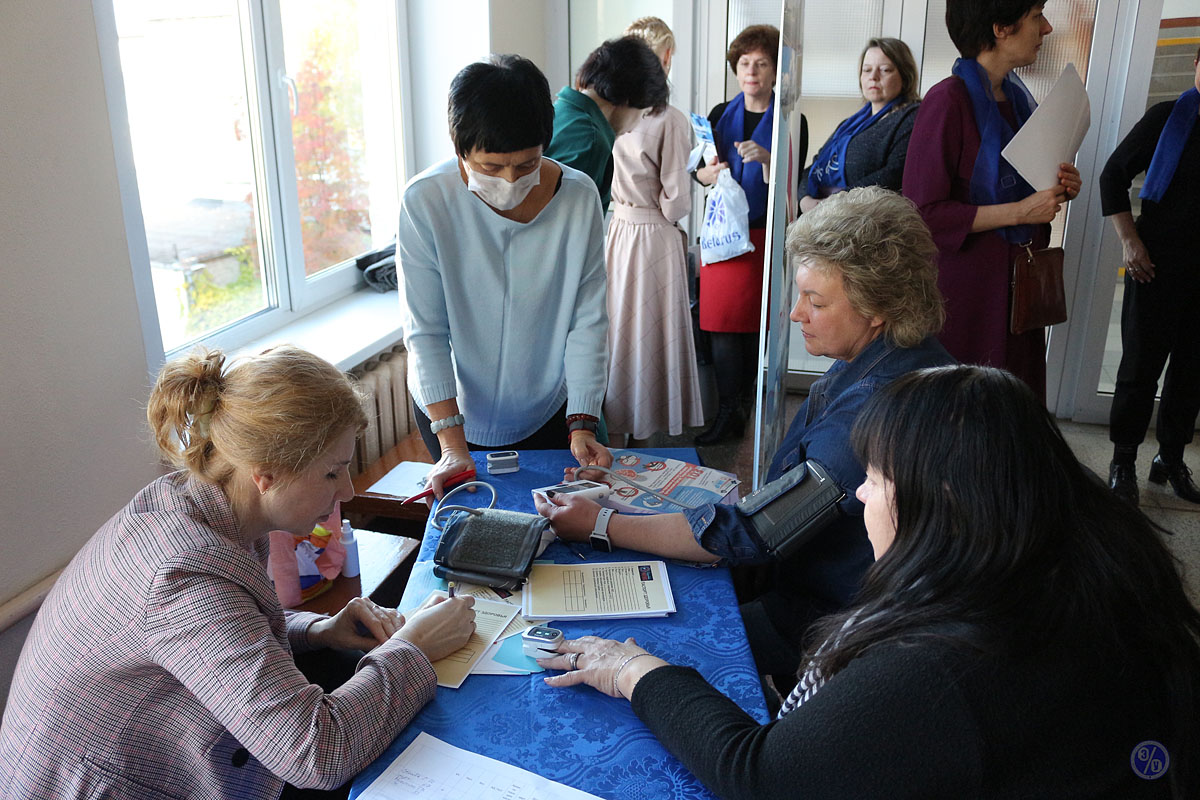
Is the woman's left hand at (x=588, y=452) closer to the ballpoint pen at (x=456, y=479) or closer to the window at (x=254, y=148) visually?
the ballpoint pen at (x=456, y=479)

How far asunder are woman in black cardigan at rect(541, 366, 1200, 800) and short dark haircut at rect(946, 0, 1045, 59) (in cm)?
176

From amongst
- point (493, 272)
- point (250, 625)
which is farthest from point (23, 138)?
point (250, 625)

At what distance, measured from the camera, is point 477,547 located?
1449mm

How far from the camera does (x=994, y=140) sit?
2.43 m

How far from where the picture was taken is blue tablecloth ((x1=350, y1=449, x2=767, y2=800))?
1.04 meters

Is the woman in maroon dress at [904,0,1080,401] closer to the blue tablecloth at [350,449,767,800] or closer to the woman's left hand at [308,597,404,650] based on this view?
the blue tablecloth at [350,449,767,800]

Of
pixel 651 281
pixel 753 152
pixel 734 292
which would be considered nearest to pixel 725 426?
pixel 734 292

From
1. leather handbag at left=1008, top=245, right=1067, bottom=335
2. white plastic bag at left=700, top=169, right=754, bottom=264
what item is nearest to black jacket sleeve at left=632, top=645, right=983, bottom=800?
leather handbag at left=1008, top=245, right=1067, bottom=335

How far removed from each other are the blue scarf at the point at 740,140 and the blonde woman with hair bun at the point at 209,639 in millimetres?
2569

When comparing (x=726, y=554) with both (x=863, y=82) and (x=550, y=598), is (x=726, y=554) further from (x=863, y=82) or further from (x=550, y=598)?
(x=863, y=82)

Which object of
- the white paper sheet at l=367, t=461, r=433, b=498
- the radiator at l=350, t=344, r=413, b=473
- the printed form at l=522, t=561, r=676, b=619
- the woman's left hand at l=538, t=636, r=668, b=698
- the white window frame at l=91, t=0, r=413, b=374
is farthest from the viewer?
the radiator at l=350, t=344, r=413, b=473

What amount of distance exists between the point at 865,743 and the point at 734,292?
287 cm

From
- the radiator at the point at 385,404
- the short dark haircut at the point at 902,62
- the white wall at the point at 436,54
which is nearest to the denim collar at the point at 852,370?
the radiator at the point at 385,404

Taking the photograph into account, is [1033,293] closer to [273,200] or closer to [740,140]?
[740,140]
